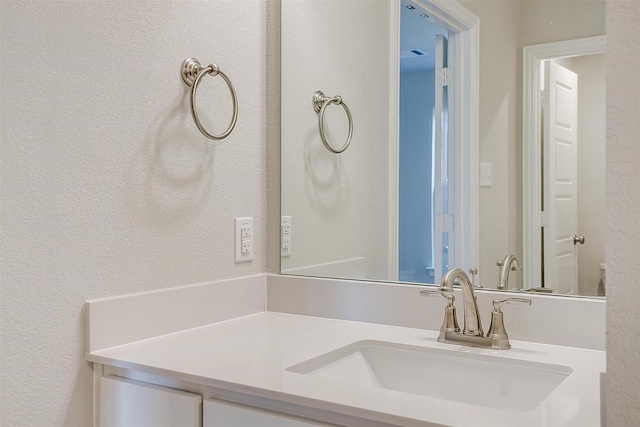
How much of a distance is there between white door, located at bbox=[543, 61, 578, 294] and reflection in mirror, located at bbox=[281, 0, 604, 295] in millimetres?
21

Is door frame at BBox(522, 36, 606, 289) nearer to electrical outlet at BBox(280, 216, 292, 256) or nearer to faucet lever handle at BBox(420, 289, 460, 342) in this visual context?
faucet lever handle at BBox(420, 289, 460, 342)

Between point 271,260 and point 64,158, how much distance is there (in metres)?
0.69

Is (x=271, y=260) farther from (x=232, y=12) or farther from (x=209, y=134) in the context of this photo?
(x=232, y=12)

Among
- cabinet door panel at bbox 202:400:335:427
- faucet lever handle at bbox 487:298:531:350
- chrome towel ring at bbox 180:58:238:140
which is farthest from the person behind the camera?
chrome towel ring at bbox 180:58:238:140

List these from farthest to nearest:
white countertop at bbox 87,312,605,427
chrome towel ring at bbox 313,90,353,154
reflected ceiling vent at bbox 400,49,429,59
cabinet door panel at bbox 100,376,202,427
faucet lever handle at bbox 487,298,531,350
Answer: chrome towel ring at bbox 313,90,353,154 → reflected ceiling vent at bbox 400,49,429,59 → faucet lever handle at bbox 487,298,531,350 → cabinet door panel at bbox 100,376,202,427 → white countertop at bbox 87,312,605,427

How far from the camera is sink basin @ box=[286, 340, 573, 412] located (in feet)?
3.66

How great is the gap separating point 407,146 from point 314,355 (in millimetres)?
606

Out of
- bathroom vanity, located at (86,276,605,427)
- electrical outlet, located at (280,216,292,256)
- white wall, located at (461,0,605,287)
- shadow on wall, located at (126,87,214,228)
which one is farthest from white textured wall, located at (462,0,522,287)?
shadow on wall, located at (126,87,214,228)

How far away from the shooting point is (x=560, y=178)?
1.28 m

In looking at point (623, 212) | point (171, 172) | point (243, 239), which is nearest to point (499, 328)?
point (623, 212)

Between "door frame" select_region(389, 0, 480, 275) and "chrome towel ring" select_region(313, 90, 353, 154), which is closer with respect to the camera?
"door frame" select_region(389, 0, 480, 275)

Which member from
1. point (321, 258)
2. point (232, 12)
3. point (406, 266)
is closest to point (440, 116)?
point (406, 266)

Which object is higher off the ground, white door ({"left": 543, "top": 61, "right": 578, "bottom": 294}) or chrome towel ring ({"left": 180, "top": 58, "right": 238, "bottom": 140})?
chrome towel ring ({"left": 180, "top": 58, "right": 238, "bottom": 140})

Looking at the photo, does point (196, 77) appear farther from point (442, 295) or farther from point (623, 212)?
point (623, 212)
